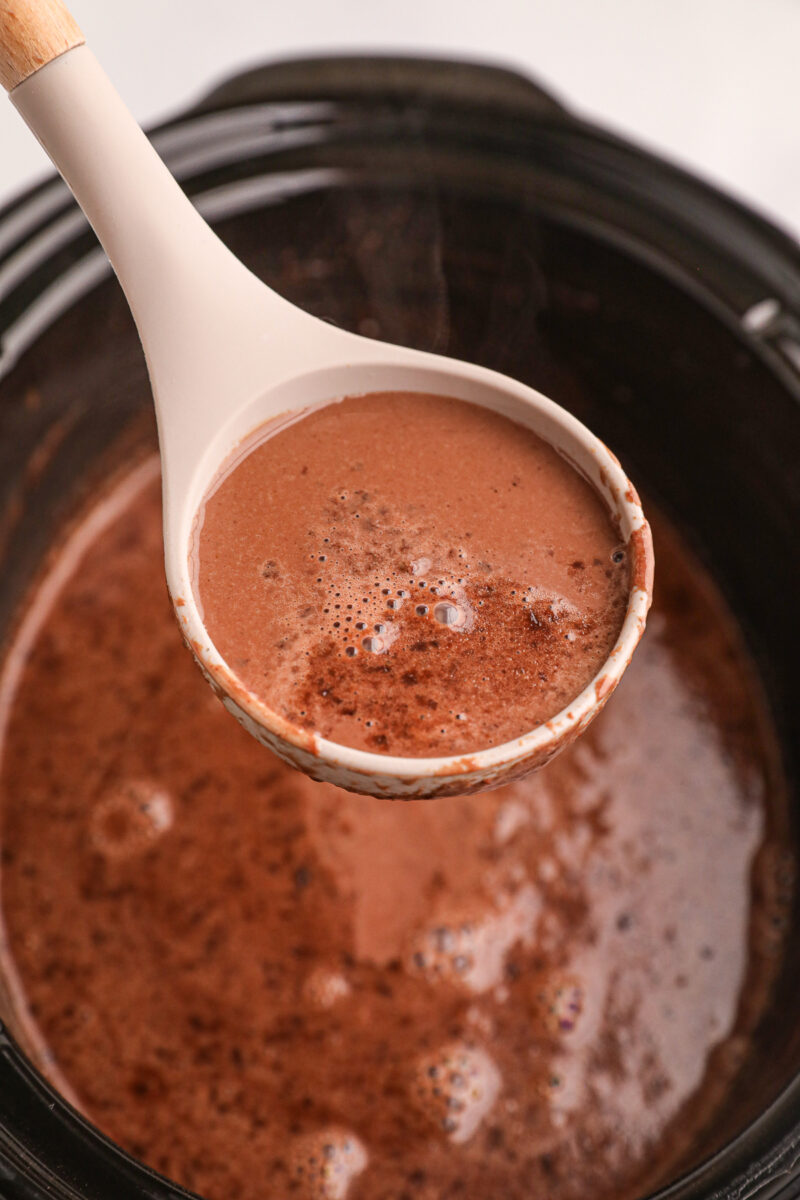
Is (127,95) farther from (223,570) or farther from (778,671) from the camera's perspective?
(778,671)

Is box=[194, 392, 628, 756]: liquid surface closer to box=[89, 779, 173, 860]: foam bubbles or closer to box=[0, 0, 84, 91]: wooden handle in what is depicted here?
box=[0, 0, 84, 91]: wooden handle

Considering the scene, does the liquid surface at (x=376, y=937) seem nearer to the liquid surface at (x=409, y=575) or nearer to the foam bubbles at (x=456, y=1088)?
the foam bubbles at (x=456, y=1088)

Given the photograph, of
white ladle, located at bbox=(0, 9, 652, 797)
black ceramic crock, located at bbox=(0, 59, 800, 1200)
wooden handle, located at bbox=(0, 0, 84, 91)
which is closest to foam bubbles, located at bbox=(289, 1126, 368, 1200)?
black ceramic crock, located at bbox=(0, 59, 800, 1200)

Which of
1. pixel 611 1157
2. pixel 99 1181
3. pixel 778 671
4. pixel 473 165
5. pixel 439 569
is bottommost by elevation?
pixel 611 1157

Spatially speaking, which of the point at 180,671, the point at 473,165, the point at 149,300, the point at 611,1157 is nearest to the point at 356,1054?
the point at 611,1157

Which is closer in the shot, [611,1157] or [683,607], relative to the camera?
[611,1157]

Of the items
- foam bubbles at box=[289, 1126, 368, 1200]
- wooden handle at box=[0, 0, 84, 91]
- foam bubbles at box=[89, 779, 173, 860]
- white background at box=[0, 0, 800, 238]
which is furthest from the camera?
white background at box=[0, 0, 800, 238]

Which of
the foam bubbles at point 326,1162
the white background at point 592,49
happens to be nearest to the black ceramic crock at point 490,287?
the foam bubbles at point 326,1162

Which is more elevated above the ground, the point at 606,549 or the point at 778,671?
the point at 606,549
